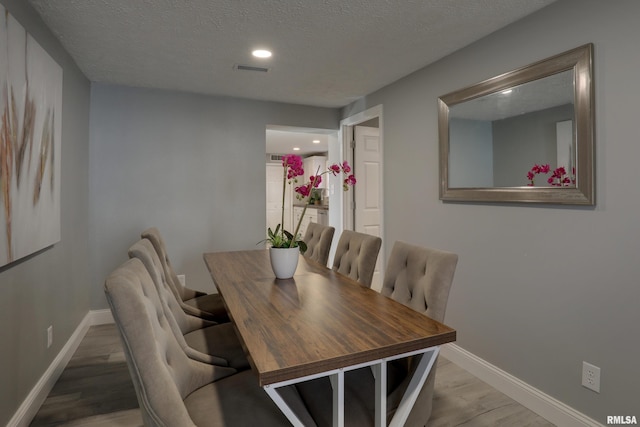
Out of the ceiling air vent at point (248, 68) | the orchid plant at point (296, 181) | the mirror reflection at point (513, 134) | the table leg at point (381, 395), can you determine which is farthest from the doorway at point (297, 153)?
the table leg at point (381, 395)

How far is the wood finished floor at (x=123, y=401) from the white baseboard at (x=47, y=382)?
0.04 metres

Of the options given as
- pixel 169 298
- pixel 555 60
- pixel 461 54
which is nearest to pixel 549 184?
pixel 555 60

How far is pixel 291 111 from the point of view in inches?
161

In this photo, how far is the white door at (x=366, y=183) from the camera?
14.0 ft

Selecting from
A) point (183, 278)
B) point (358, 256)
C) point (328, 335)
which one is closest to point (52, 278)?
point (183, 278)

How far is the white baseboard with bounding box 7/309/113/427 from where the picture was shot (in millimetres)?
1783

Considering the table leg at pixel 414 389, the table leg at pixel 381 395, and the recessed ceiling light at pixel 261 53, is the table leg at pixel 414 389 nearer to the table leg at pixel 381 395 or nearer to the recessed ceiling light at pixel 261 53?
the table leg at pixel 381 395

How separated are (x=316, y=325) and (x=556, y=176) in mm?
1576

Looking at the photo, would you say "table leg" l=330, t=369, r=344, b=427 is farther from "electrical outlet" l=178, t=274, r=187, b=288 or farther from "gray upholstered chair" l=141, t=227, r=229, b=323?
"electrical outlet" l=178, t=274, r=187, b=288

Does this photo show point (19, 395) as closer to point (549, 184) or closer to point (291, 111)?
point (549, 184)

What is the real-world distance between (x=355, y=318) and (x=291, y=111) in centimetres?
320

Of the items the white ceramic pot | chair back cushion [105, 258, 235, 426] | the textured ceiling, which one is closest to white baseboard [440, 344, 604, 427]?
the white ceramic pot

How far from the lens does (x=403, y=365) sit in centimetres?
152

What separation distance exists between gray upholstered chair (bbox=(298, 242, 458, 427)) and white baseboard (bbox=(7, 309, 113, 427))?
153 centimetres
